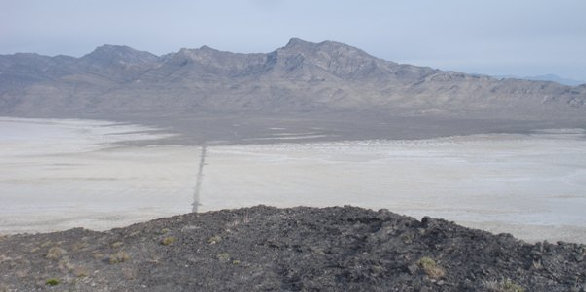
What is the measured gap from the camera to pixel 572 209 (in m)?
23.5

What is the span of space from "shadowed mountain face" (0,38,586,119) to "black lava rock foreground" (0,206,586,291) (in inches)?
3331

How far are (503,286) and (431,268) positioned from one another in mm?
1211

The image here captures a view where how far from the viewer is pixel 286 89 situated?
141000mm

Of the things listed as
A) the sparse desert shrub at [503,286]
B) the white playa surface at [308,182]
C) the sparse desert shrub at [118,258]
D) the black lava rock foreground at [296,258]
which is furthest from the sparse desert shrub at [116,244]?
the white playa surface at [308,182]

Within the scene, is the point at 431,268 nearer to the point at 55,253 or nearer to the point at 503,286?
the point at 503,286

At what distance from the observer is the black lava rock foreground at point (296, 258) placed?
31.0ft

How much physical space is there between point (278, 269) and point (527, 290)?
12.5ft

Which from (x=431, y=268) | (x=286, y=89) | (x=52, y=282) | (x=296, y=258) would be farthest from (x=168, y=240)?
(x=286, y=89)

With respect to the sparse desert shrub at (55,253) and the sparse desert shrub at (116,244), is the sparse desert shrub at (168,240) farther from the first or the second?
the sparse desert shrub at (55,253)

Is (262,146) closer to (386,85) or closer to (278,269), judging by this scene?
(278,269)

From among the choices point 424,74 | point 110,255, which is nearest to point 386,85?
point 424,74

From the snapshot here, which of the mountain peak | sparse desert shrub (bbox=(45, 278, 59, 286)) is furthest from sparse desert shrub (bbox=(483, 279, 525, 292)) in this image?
the mountain peak

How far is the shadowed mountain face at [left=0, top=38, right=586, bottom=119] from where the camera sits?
117m

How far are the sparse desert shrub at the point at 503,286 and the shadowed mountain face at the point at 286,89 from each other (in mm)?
87725
